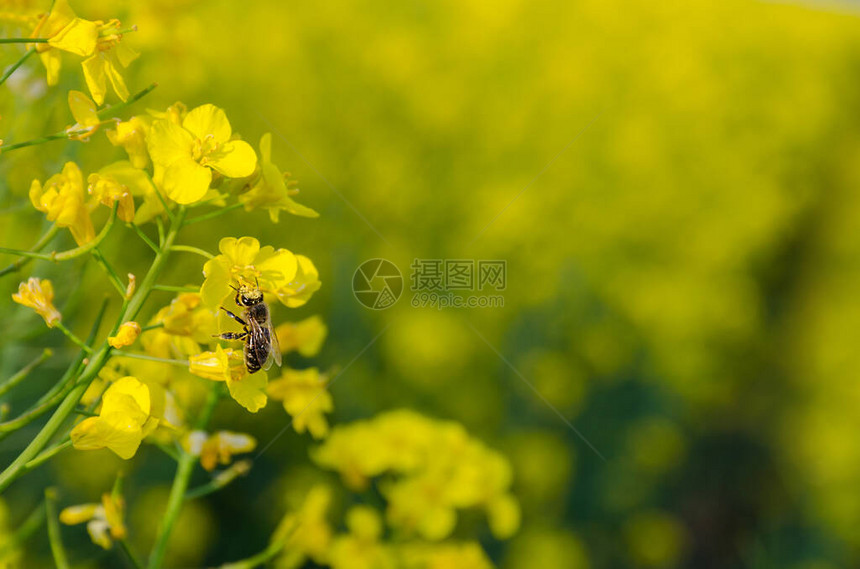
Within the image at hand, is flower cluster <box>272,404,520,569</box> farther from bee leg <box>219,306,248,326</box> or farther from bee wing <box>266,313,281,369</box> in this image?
bee leg <box>219,306,248,326</box>

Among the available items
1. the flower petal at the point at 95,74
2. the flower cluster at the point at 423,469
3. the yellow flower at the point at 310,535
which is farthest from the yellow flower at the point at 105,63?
the flower cluster at the point at 423,469

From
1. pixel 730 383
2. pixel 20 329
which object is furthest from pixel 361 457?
pixel 730 383

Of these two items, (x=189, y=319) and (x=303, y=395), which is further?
(x=303, y=395)

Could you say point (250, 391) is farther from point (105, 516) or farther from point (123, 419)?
point (105, 516)
